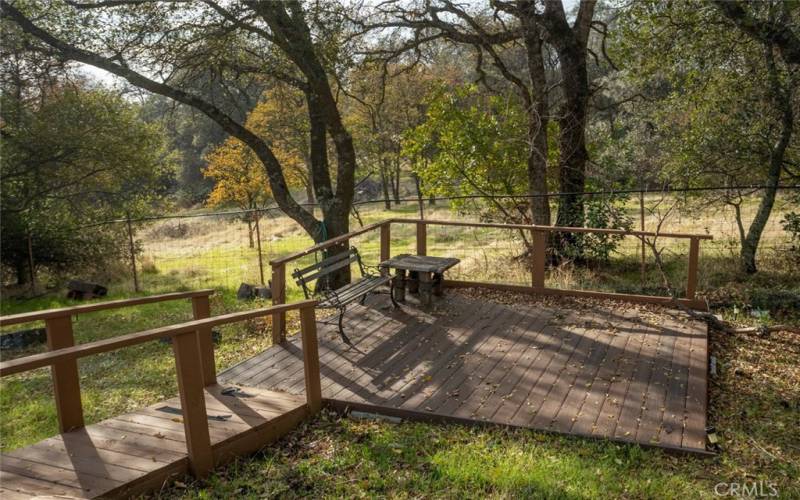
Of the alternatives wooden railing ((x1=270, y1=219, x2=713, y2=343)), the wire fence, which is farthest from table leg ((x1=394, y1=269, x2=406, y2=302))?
the wire fence

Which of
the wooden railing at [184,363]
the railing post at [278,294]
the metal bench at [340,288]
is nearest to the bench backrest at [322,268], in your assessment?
the metal bench at [340,288]

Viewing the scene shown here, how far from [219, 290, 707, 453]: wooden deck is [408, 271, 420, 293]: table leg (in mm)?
358

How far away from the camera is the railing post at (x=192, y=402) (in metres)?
3.52

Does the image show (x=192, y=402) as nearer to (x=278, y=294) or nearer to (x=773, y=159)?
(x=278, y=294)

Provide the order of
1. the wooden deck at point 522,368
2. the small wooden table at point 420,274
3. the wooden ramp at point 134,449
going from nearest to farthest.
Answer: the wooden ramp at point 134,449, the wooden deck at point 522,368, the small wooden table at point 420,274

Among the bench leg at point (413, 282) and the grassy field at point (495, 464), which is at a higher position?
the bench leg at point (413, 282)

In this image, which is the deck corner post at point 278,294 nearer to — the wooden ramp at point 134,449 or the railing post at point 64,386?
the wooden ramp at point 134,449

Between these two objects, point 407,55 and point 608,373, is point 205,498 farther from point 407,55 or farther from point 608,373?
point 407,55

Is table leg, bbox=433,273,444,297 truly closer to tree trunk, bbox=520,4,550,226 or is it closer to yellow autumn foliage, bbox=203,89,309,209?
tree trunk, bbox=520,4,550,226

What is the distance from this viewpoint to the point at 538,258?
754cm

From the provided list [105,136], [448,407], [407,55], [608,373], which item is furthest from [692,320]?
[105,136]

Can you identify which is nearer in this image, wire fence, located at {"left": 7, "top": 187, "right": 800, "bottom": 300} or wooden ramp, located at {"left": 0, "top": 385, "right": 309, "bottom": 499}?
wooden ramp, located at {"left": 0, "top": 385, "right": 309, "bottom": 499}

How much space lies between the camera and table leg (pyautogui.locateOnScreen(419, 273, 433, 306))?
7.25 meters

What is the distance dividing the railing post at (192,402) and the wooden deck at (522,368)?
1.40 metres
